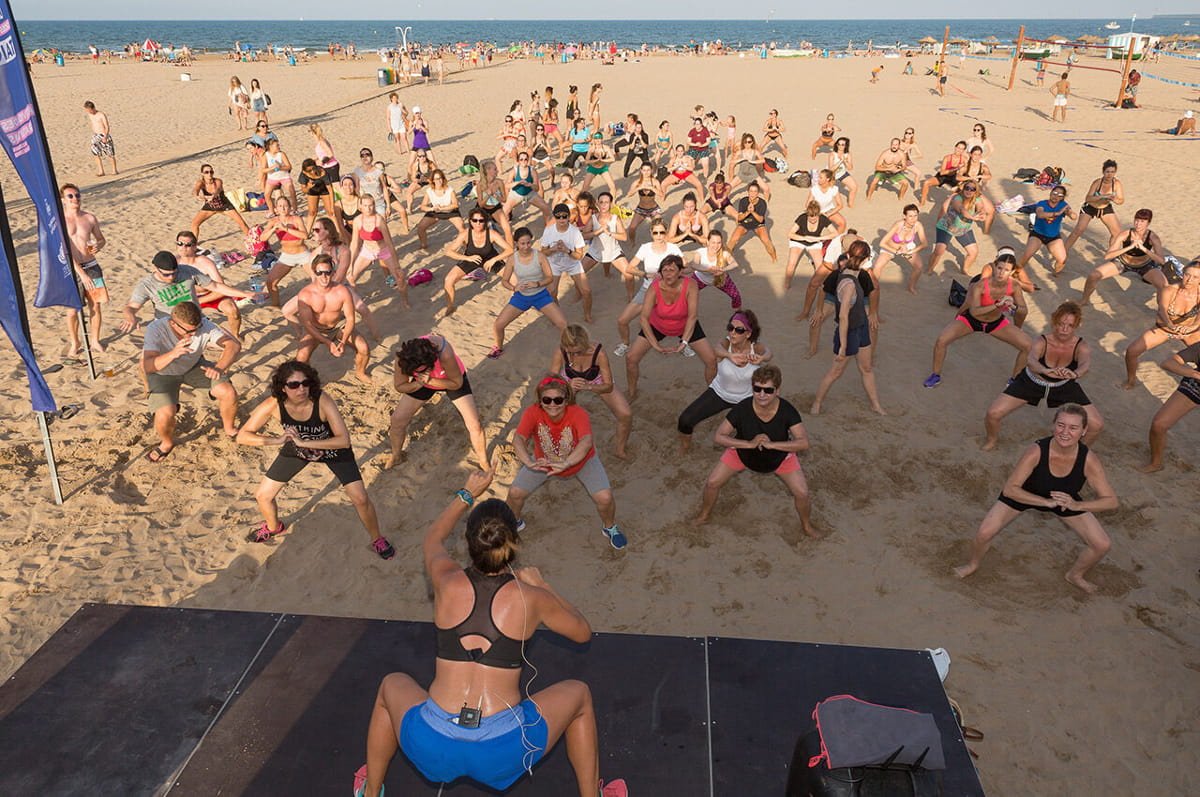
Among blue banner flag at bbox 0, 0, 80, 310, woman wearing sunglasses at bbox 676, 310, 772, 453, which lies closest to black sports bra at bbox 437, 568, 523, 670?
woman wearing sunglasses at bbox 676, 310, 772, 453

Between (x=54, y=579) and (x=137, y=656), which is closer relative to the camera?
(x=137, y=656)

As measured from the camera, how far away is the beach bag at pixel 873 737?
123 inches

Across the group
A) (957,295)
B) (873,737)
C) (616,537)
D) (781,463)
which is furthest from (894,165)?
(873,737)

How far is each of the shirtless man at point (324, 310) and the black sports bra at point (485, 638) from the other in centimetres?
526

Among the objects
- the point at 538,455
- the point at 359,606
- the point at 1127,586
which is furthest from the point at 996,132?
the point at 359,606

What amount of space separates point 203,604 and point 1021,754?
5610mm

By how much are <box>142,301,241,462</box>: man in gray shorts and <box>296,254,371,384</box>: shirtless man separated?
2.92 ft

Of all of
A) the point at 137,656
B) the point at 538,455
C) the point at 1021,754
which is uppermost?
the point at 538,455

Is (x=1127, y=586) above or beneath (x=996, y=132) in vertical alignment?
beneath

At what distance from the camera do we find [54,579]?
5.54 m

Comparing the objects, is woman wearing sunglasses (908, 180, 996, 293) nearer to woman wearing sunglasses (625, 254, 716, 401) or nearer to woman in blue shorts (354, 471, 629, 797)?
woman wearing sunglasses (625, 254, 716, 401)

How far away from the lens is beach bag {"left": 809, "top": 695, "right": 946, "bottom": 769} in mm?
3113

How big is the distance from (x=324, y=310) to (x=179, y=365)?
5.46ft

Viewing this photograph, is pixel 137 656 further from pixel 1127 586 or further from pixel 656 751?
pixel 1127 586
